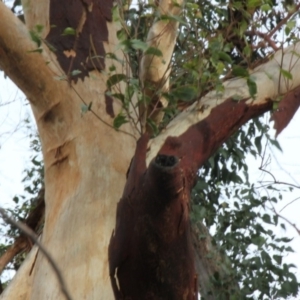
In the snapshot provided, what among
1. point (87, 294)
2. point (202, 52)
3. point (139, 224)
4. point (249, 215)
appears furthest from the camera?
point (249, 215)

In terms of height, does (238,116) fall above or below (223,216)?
below

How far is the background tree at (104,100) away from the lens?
2.23 meters

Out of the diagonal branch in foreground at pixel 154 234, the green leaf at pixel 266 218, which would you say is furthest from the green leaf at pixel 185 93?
the green leaf at pixel 266 218

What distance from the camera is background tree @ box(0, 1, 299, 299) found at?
2.23 m

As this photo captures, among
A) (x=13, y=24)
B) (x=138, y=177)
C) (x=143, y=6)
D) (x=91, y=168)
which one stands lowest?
(x=138, y=177)

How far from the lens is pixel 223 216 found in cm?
393

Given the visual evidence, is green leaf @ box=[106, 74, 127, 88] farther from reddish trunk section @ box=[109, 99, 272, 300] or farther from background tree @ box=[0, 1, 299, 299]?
reddish trunk section @ box=[109, 99, 272, 300]

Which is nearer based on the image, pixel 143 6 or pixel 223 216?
pixel 143 6

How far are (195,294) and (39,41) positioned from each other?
98cm

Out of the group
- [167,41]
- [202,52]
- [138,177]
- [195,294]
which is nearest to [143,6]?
[167,41]

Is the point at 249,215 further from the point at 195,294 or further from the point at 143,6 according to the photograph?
the point at 195,294

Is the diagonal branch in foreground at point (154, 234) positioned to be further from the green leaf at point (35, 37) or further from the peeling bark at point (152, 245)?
the green leaf at point (35, 37)

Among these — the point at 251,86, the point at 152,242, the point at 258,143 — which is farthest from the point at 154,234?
the point at 258,143

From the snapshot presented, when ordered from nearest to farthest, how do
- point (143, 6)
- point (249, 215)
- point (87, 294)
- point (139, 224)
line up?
point (139, 224) → point (87, 294) → point (143, 6) → point (249, 215)
